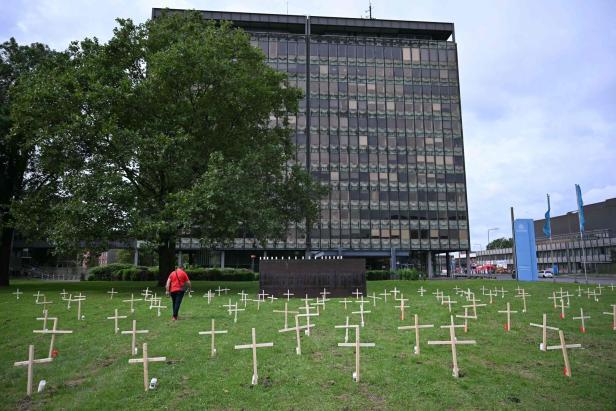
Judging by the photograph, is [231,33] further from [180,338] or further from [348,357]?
[348,357]

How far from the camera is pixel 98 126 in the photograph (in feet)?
77.2

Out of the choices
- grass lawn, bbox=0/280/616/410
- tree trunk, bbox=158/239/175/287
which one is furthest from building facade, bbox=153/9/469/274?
grass lawn, bbox=0/280/616/410

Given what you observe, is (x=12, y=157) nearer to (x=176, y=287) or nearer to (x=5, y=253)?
(x=5, y=253)

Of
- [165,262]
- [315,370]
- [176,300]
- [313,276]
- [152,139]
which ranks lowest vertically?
[315,370]

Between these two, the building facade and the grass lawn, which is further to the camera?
the building facade

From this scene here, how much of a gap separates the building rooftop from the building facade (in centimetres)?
21

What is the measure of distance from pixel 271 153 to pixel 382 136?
38.3 meters

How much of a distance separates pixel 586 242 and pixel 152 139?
9041cm

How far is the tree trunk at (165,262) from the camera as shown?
2730 cm

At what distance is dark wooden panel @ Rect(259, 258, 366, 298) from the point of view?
69.6 feet

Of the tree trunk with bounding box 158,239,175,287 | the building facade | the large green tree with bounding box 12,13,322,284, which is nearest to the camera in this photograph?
the large green tree with bounding box 12,13,322,284

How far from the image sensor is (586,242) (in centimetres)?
8581

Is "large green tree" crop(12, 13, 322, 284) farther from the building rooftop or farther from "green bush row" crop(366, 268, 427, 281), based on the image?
the building rooftop

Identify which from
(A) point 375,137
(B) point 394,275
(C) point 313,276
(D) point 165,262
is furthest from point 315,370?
(A) point 375,137
